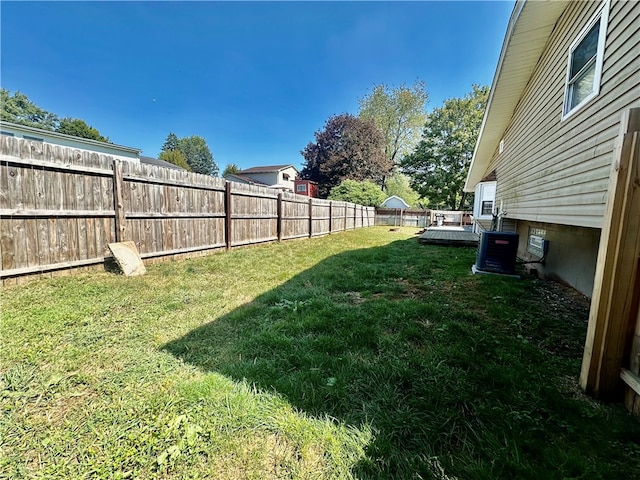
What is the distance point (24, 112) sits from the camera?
3497cm

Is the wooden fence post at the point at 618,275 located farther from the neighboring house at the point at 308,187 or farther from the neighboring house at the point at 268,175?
the neighboring house at the point at 268,175

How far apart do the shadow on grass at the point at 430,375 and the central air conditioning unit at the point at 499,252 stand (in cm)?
142

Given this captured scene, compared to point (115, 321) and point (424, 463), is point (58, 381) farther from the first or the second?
point (424, 463)

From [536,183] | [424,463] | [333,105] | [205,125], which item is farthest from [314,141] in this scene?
[424,463]

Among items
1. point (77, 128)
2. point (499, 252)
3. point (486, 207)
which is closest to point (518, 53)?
point (499, 252)

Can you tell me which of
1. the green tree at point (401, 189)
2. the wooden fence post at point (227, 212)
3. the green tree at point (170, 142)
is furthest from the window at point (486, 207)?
the green tree at point (170, 142)

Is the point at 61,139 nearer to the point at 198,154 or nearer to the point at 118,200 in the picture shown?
the point at 118,200

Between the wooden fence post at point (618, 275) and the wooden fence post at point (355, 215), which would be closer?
the wooden fence post at point (618, 275)

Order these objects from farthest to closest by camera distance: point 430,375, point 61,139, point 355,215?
point 355,215 → point 61,139 → point 430,375

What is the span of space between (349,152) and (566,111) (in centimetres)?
2436

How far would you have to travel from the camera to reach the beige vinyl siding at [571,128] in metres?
2.53

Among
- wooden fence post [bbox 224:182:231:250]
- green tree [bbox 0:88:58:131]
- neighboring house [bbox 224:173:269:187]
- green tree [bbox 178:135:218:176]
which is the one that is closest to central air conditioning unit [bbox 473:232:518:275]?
wooden fence post [bbox 224:182:231:250]

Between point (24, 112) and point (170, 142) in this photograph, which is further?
point (170, 142)

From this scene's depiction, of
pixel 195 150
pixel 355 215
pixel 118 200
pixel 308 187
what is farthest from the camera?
pixel 195 150
